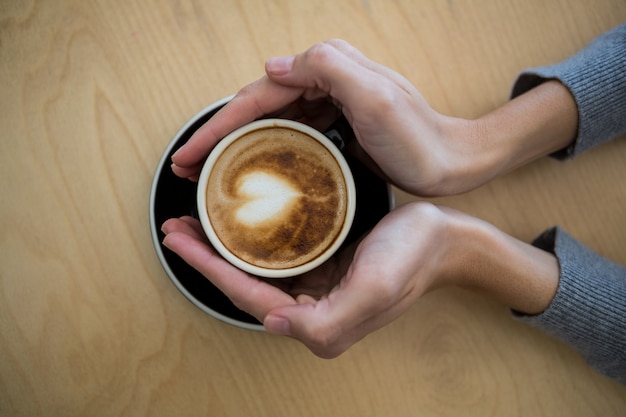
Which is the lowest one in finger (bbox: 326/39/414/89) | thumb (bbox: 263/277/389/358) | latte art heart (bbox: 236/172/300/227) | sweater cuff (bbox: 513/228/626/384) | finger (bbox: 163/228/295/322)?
sweater cuff (bbox: 513/228/626/384)

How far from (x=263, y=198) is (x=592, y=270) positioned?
0.60 m

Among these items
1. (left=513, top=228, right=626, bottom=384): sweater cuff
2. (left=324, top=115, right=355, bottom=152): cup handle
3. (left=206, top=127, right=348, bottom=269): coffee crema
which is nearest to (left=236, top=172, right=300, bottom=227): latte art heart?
(left=206, top=127, right=348, bottom=269): coffee crema

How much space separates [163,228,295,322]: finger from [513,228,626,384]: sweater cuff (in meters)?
0.47

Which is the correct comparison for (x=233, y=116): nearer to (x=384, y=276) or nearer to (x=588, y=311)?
(x=384, y=276)

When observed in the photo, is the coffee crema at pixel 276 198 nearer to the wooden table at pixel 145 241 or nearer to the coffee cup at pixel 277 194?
the coffee cup at pixel 277 194

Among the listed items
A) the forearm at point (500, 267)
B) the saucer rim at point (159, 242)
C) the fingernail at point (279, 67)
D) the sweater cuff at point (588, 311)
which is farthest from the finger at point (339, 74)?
the sweater cuff at point (588, 311)

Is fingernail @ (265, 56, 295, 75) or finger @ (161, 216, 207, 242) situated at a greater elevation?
fingernail @ (265, 56, 295, 75)

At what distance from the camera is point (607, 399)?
0.90 meters

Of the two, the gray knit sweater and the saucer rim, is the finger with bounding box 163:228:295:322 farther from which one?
the gray knit sweater

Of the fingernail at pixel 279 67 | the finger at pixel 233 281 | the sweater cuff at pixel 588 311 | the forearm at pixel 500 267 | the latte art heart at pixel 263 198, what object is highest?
the fingernail at pixel 279 67

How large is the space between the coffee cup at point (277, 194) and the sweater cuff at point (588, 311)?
420mm

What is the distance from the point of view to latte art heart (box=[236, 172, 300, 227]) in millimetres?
733

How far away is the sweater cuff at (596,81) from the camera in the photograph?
2.80 feet

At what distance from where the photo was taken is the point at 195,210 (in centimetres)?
84
